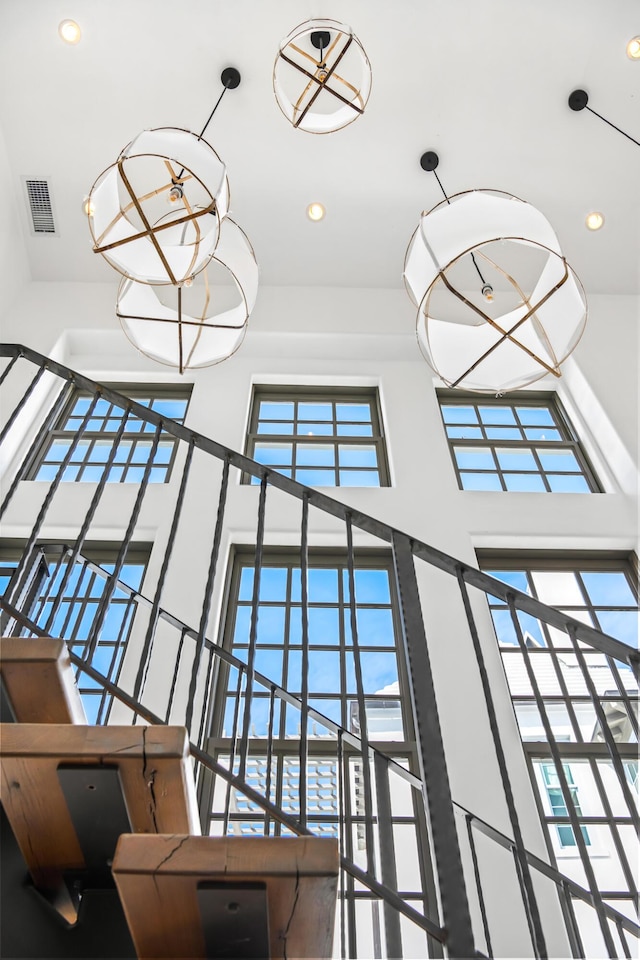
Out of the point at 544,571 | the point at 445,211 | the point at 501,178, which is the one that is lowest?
the point at 544,571

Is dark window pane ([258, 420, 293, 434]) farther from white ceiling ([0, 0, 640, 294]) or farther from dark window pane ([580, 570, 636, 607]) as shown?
dark window pane ([580, 570, 636, 607])

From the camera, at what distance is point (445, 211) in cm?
387

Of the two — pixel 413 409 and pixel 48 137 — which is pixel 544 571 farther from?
A: pixel 48 137

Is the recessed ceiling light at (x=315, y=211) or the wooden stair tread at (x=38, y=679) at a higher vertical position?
the recessed ceiling light at (x=315, y=211)

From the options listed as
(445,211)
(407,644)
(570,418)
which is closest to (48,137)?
(445,211)

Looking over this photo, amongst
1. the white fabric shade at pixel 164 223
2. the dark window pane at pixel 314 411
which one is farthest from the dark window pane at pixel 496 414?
the white fabric shade at pixel 164 223

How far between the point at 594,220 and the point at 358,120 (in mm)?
2617

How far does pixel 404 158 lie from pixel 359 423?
269cm

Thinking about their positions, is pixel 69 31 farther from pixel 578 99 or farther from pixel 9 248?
pixel 578 99

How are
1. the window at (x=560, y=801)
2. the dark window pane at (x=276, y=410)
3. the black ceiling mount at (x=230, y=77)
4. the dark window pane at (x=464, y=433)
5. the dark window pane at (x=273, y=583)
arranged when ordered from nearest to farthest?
1. the window at (x=560, y=801)
2. the dark window pane at (x=273, y=583)
3. the black ceiling mount at (x=230, y=77)
4. the dark window pane at (x=464, y=433)
5. the dark window pane at (x=276, y=410)

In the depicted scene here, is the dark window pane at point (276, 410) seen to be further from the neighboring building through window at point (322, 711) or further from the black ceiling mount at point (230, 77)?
the black ceiling mount at point (230, 77)

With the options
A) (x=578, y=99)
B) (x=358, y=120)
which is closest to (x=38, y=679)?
(x=358, y=120)

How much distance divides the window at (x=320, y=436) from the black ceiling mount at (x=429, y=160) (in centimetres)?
229

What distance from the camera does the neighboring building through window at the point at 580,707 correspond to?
3.49 meters
